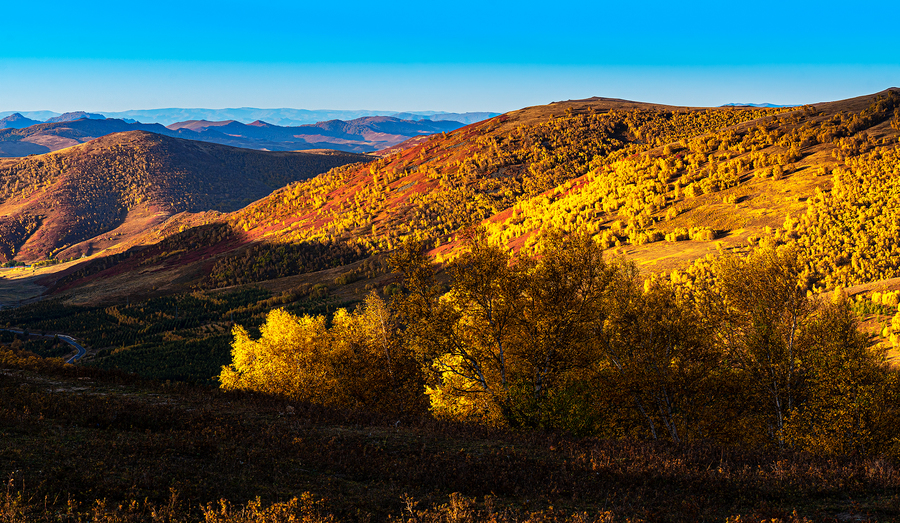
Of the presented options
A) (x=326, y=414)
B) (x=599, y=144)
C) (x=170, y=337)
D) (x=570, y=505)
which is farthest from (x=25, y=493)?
(x=599, y=144)

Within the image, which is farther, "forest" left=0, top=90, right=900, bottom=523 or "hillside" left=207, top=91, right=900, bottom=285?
"hillside" left=207, top=91, right=900, bottom=285

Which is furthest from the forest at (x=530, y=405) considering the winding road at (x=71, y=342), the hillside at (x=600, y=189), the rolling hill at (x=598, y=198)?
the winding road at (x=71, y=342)

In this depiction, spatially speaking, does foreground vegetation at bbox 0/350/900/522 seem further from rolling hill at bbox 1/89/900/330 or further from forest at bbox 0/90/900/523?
rolling hill at bbox 1/89/900/330

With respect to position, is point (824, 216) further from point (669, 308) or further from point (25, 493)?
point (25, 493)

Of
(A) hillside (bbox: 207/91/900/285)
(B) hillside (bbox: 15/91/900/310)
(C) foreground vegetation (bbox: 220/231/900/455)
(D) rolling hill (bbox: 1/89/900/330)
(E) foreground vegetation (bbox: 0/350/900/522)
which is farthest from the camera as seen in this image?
(A) hillside (bbox: 207/91/900/285)

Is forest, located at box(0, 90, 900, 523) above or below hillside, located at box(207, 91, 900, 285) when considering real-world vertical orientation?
below

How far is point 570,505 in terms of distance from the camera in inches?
490

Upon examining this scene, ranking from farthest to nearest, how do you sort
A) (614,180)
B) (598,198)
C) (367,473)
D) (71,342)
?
1. (614,180)
2. (71,342)
3. (598,198)
4. (367,473)

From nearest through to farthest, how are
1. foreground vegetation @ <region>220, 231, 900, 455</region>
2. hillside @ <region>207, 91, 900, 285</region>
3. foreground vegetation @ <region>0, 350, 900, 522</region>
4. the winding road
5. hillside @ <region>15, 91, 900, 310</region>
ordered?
1. foreground vegetation @ <region>0, 350, 900, 522</region>
2. foreground vegetation @ <region>220, 231, 900, 455</region>
3. hillside @ <region>15, 91, 900, 310</region>
4. hillside @ <region>207, 91, 900, 285</region>
5. the winding road

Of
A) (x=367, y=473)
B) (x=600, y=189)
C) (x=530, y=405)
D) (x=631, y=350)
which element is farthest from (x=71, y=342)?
(x=631, y=350)

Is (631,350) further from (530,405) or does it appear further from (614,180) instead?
(614,180)

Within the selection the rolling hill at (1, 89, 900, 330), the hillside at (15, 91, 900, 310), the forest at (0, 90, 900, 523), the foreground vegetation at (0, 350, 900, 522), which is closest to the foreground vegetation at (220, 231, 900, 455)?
the forest at (0, 90, 900, 523)

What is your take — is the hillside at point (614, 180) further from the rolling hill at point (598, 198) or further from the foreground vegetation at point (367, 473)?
the foreground vegetation at point (367, 473)

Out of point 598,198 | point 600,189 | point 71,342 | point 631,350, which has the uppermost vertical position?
point 600,189
